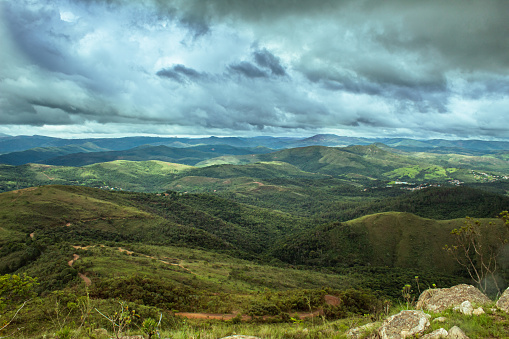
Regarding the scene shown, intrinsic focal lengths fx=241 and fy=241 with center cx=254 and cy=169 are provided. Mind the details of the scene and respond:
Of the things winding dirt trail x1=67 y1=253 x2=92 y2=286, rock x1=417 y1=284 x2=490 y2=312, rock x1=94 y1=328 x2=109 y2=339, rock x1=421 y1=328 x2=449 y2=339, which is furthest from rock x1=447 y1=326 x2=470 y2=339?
winding dirt trail x1=67 y1=253 x2=92 y2=286

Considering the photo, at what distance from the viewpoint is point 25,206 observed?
357 feet

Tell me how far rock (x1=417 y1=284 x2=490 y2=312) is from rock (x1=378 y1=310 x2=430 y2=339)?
6048 millimetres

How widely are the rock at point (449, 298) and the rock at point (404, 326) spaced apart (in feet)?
19.8

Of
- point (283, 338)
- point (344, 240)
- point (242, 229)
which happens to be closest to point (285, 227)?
point (242, 229)

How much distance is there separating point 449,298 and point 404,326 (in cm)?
885

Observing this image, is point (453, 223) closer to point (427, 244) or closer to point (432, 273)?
point (427, 244)

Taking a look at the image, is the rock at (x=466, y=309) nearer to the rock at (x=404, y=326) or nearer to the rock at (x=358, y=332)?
the rock at (x=404, y=326)

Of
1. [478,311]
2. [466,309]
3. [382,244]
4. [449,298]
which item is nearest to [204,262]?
[449,298]

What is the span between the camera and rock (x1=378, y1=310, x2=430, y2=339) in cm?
1123

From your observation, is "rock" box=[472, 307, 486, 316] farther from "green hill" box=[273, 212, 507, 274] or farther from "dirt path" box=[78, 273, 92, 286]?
"green hill" box=[273, 212, 507, 274]

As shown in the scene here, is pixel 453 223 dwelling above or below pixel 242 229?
above

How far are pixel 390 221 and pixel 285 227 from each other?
8292 centimetres

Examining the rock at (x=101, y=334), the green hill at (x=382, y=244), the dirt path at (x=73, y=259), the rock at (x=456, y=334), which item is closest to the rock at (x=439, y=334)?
the rock at (x=456, y=334)

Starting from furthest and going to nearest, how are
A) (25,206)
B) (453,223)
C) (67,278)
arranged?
(453,223)
(25,206)
(67,278)
